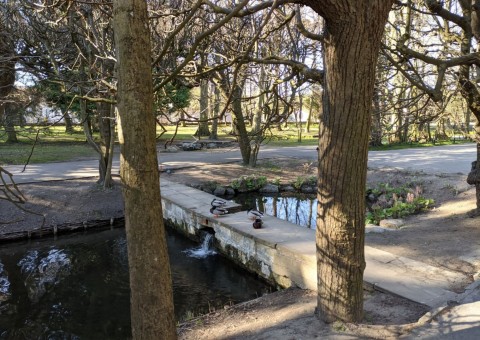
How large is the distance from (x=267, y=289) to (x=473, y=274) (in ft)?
11.2

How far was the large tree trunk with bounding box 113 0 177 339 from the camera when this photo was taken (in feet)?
9.46

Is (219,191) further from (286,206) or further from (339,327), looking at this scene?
(339,327)

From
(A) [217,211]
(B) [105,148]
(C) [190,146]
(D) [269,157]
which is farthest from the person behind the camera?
(C) [190,146]

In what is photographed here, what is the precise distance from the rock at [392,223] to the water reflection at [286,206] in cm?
239

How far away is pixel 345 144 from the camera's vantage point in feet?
12.3

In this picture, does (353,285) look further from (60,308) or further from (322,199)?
(60,308)

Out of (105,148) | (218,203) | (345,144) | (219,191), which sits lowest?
(219,191)

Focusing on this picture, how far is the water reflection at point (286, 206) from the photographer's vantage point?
12.4 m

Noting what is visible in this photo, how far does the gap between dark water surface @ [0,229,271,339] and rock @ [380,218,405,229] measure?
3363 millimetres

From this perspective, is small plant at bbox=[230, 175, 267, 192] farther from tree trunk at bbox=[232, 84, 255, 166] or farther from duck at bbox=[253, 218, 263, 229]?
duck at bbox=[253, 218, 263, 229]

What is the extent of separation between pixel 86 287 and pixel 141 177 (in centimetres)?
→ 586

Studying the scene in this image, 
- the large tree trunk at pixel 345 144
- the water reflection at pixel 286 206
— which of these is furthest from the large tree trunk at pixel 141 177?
the water reflection at pixel 286 206

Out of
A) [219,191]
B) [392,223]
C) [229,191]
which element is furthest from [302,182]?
[392,223]

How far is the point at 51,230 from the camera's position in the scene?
36.5ft
